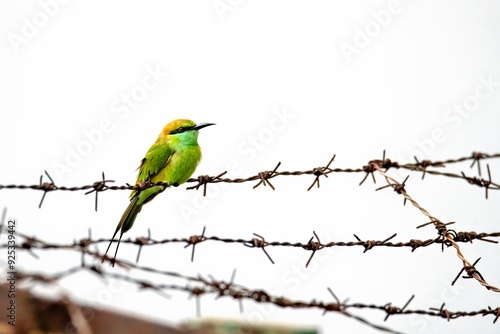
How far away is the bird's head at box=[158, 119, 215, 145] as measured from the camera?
553 centimetres

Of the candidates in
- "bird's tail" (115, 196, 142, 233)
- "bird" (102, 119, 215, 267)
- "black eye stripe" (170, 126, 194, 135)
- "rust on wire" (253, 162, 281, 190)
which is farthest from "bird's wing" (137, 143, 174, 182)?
"rust on wire" (253, 162, 281, 190)

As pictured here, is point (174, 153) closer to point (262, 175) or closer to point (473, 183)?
point (262, 175)

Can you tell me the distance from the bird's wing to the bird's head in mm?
149

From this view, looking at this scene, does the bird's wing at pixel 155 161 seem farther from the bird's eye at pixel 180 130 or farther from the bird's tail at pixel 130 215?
the bird's tail at pixel 130 215

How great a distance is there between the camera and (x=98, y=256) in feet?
7.99

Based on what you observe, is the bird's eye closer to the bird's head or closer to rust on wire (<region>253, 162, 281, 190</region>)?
the bird's head

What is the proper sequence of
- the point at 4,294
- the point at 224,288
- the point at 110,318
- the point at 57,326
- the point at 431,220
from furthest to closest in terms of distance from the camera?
1. the point at 110,318
2. the point at 4,294
3. the point at 57,326
4. the point at 431,220
5. the point at 224,288

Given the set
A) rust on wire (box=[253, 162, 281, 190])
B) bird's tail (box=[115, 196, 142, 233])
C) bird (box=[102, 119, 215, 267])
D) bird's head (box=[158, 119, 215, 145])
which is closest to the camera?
rust on wire (box=[253, 162, 281, 190])

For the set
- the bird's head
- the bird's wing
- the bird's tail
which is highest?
the bird's head

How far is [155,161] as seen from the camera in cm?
539

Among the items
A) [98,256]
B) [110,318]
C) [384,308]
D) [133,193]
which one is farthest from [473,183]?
[110,318]

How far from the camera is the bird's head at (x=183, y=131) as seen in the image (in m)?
5.53

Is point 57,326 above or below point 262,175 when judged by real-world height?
below

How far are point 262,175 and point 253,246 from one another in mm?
491
